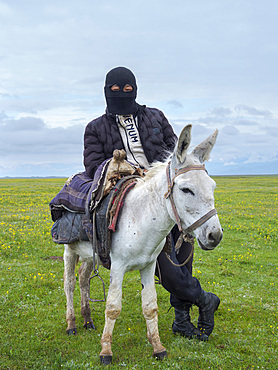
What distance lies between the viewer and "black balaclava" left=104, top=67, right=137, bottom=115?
18.3 feet

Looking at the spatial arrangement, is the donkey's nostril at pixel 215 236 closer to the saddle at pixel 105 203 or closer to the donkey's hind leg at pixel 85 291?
the saddle at pixel 105 203

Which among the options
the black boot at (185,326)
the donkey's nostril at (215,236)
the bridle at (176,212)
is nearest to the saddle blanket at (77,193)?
the bridle at (176,212)

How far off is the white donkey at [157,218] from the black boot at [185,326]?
84 cm

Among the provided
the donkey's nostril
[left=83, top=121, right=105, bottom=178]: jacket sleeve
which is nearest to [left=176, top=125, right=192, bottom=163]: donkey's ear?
the donkey's nostril

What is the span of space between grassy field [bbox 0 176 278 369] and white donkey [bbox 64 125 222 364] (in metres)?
0.58

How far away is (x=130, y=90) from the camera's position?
563 cm

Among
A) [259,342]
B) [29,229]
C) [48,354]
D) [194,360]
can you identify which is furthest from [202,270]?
[29,229]

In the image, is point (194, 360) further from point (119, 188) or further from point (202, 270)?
point (202, 270)

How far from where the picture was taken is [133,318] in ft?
23.3

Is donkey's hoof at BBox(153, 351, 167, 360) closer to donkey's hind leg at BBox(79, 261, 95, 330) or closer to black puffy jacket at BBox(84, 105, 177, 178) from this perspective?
donkey's hind leg at BBox(79, 261, 95, 330)

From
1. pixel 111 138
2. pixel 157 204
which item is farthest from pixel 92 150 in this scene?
pixel 157 204

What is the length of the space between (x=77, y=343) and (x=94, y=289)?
2.88 meters

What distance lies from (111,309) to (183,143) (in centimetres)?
252

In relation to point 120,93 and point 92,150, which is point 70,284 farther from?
point 120,93
